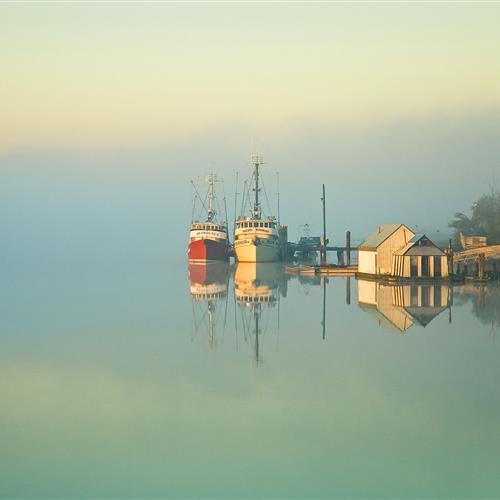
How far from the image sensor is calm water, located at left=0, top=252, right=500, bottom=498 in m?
13.8

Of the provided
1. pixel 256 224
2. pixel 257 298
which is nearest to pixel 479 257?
pixel 257 298

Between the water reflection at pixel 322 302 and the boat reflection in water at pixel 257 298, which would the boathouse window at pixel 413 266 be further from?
the boat reflection in water at pixel 257 298

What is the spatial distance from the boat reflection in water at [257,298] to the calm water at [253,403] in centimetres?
23

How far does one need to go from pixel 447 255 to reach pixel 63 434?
36.9 m

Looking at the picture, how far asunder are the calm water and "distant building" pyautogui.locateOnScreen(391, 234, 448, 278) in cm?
1290

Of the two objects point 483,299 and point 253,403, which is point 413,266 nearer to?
point 483,299

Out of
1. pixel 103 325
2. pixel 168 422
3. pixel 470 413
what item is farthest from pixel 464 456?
pixel 103 325

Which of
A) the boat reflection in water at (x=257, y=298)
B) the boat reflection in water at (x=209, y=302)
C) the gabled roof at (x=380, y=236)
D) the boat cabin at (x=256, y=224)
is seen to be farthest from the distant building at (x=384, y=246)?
the boat cabin at (x=256, y=224)

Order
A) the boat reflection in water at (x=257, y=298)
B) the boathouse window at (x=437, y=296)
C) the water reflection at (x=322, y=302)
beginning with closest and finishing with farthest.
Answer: the boat reflection in water at (x=257, y=298), the water reflection at (x=322, y=302), the boathouse window at (x=437, y=296)

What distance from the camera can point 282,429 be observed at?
16.5 metres

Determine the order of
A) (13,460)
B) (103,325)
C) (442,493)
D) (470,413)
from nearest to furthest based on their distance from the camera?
(442,493), (13,460), (470,413), (103,325)

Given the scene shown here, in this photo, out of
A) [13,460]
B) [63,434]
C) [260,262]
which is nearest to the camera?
[13,460]

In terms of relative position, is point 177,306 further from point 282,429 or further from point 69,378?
point 282,429

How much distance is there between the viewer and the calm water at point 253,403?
13828 mm
